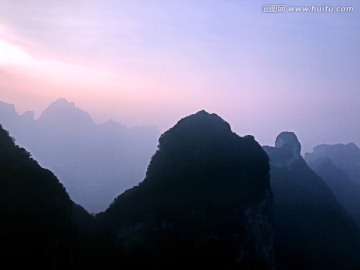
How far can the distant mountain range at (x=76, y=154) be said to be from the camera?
12812cm

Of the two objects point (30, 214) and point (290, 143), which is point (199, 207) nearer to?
point (30, 214)

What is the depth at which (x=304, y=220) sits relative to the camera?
2402 inches

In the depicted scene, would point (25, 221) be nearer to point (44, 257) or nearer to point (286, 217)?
point (44, 257)

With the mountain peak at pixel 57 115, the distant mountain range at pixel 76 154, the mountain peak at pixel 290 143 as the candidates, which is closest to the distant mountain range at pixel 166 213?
the mountain peak at pixel 290 143

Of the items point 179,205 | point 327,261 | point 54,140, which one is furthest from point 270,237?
point 54,140

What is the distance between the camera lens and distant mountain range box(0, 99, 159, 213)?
128125 millimetres

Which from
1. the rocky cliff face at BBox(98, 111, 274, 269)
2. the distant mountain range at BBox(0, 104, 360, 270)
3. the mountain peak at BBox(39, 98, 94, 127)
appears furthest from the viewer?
the mountain peak at BBox(39, 98, 94, 127)

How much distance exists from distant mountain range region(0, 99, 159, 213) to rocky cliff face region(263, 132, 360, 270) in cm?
5630

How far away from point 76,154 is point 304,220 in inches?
4784

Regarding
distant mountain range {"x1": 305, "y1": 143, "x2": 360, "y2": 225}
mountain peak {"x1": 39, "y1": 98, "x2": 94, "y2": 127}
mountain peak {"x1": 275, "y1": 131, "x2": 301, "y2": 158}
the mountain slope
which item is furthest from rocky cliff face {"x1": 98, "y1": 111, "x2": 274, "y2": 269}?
mountain peak {"x1": 39, "y1": 98, "x2": 94, "y2": 127}

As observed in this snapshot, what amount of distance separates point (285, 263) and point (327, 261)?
10050 mm

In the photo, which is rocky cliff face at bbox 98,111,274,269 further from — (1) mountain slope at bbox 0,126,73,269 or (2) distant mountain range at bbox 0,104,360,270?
(1) mountain slope at bbox 0,126,73,269

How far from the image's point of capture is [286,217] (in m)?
60.1

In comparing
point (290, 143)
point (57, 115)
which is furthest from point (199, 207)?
point (57, 115)
